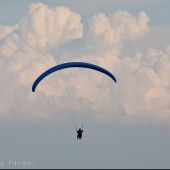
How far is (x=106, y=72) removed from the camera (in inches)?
1670

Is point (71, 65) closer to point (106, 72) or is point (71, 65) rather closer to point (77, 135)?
point (106, 72)

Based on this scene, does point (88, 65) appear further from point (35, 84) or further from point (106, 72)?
point (35, 84)

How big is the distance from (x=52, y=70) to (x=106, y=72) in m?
7.78

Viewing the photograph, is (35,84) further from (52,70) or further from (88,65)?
(88,65)

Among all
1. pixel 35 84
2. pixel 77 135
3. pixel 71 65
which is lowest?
pixel 77 135

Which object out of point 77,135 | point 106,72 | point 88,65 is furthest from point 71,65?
point 77,135

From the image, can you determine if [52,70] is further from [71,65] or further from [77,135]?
[77,135]

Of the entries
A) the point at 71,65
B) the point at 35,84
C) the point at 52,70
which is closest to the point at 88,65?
the point at 71,65

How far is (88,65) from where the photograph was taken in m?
43.2

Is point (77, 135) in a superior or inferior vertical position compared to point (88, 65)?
inferior

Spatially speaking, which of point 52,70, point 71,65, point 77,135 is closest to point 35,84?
point 52,70

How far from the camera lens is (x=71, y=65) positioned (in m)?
42.8

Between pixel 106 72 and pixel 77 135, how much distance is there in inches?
391

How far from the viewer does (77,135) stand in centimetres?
4159
